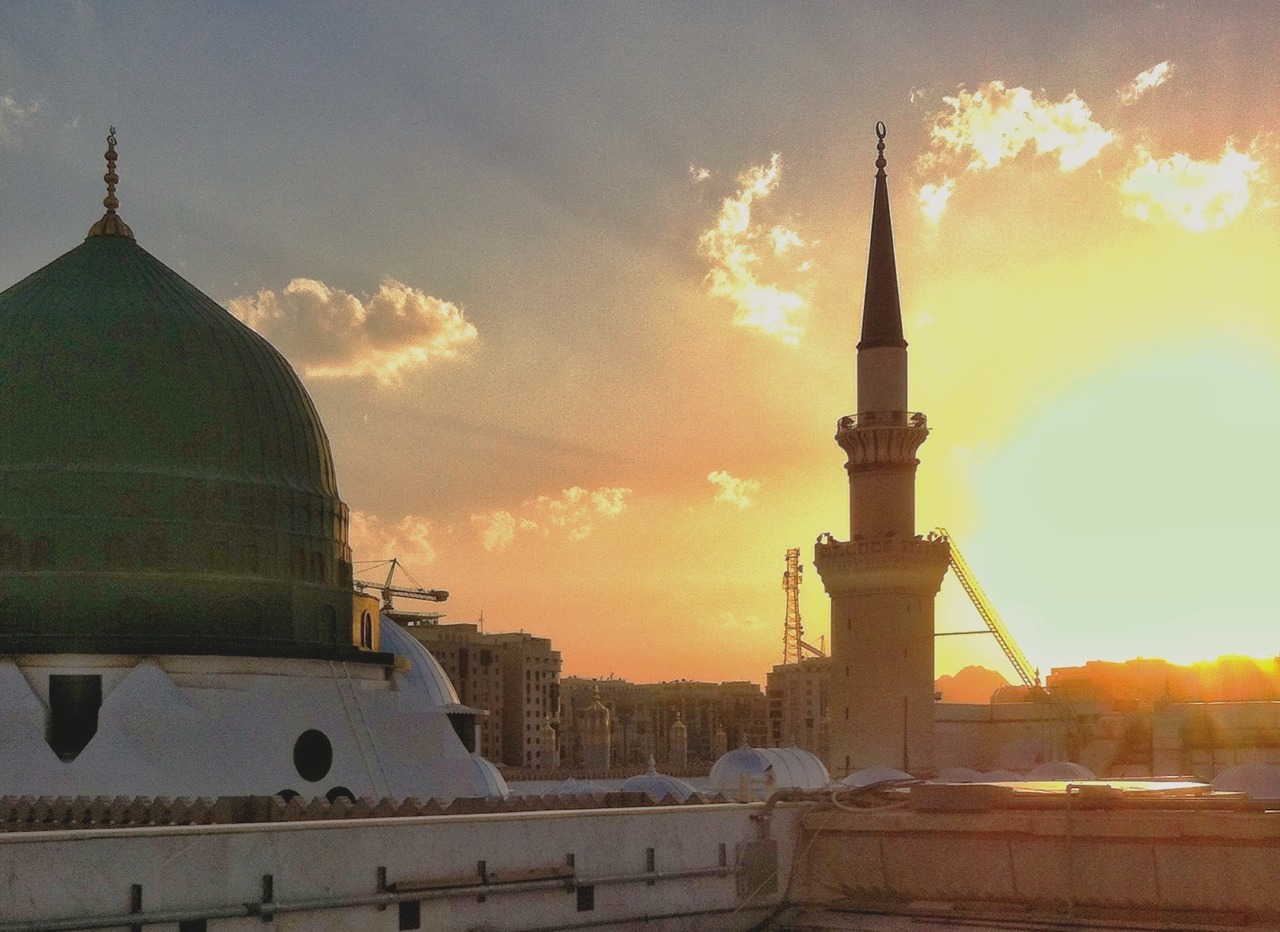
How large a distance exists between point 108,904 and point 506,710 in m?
149

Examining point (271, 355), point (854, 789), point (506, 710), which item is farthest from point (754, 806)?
point (506, 710)

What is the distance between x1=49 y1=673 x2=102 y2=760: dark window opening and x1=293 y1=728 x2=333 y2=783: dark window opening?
3855mm

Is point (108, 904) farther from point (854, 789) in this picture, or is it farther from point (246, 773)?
point (246, 773)

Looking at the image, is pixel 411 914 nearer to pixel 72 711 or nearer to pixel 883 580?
pixel 72 711

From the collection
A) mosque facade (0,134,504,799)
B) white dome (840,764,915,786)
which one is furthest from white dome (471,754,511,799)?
white dome (840,764,915,786)

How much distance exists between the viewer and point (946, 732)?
81.8 meters

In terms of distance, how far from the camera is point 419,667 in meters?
50.5

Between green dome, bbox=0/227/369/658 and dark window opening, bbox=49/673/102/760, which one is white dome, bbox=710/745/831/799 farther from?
dark window opening, bbox=49/673/102/760

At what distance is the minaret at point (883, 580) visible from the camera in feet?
205

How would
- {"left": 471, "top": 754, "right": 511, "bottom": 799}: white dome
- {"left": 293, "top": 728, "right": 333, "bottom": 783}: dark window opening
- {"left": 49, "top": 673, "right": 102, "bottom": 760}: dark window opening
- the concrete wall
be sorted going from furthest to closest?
{"left": 471, "top": 754, "right": 511, "bottom": 799}: white dome → {"left": 293, "top": 728, "right": 333, "bottom": 783}: dark window opening → {"left": 49, "top": 673, "right": 102, "bottom": 760}: dark window opening → the concrete wall

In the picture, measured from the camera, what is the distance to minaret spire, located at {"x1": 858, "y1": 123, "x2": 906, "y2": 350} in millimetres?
64094

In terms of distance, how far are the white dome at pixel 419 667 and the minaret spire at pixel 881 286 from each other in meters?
23.5

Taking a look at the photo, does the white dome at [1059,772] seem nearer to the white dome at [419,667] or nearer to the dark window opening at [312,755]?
the white dome at [419,667]

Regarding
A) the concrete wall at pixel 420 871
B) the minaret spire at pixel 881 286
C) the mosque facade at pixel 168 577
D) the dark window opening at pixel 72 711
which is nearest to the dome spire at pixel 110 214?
the mosque facade at pixel 168 577
